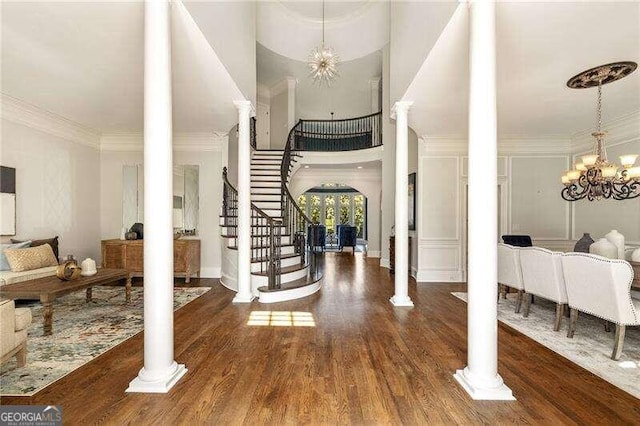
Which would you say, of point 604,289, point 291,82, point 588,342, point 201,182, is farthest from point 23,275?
point 291,82

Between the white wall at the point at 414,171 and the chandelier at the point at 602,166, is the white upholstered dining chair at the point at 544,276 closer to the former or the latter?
the chandelier at the point at 602,166

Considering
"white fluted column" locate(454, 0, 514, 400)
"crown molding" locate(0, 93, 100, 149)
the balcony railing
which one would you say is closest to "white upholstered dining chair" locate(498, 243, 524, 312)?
"white fluted column" locate(454, 0, 514, 400)

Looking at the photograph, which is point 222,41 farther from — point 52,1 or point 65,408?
point 65,408

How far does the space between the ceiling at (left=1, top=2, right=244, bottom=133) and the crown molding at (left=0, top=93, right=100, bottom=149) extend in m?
0.16

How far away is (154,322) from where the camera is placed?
2.33m

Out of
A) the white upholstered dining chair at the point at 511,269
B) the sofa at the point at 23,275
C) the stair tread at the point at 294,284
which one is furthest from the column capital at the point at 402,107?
the sofa at the point at 23,275

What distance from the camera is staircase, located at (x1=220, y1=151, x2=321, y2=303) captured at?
4.82 m

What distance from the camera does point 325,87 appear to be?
33.7ft

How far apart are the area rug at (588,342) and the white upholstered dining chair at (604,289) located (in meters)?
0.16

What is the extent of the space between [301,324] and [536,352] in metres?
2.42

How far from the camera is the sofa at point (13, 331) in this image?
7.60 feet

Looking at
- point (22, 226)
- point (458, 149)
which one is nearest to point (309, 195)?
point (458, 149)

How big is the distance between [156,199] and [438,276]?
570cm

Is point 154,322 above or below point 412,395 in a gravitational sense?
above
